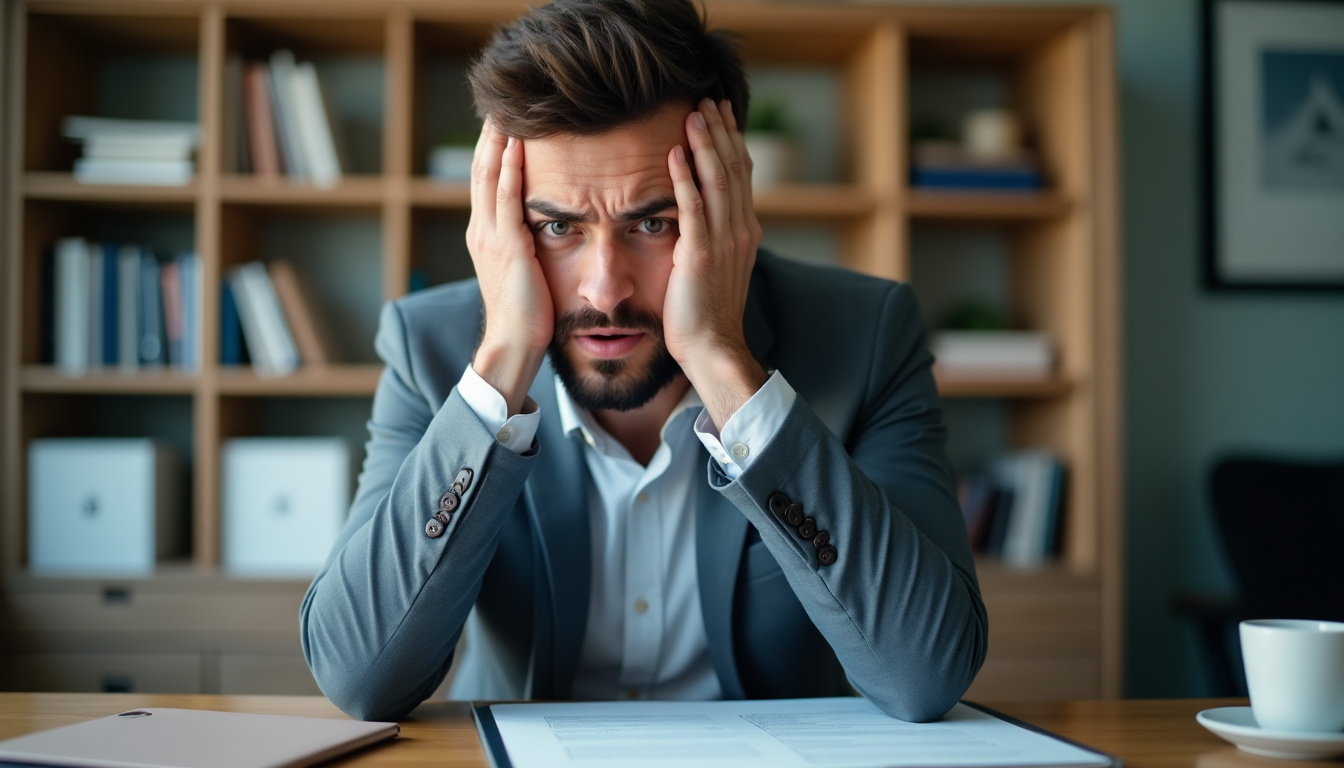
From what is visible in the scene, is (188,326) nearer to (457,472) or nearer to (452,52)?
(452,52)

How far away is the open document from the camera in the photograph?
29.6 inches

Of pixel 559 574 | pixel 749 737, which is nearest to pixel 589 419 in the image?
pixel 559 574

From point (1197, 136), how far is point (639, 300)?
7.90 ft

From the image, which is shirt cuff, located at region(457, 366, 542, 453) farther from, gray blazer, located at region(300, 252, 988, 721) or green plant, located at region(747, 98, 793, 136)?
green plant, located at region(747, 98, 793, 136)

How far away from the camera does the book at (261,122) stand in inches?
102

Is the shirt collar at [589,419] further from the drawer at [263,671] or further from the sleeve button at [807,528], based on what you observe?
the drawer at [263,671]

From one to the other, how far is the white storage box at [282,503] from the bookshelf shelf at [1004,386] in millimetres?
1456

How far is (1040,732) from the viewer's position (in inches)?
33.8

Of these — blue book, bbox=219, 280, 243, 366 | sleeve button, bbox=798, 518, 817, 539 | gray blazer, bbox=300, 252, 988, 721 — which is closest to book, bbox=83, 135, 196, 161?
blue book, bbox=219, 280, 243, 366

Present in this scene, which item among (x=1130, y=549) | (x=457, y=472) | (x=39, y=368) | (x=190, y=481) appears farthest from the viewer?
(x=1130, y=549)

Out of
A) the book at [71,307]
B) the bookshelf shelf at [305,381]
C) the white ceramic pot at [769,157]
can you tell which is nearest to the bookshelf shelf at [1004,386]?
the white ceramic pot at [769,157]

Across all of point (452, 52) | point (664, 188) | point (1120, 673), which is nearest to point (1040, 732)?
point (664, 188)

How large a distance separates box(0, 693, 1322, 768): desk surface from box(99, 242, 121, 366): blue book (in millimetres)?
1768

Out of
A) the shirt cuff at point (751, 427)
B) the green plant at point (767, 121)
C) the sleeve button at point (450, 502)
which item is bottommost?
the sleeve button at point (450, 502)
